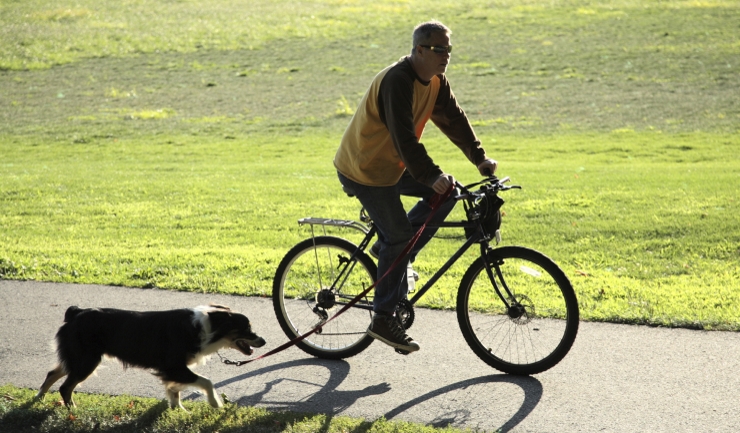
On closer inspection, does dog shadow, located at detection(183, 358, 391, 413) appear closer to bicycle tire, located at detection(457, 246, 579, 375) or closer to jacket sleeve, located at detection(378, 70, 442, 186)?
bicycle tire, located at detection(457, 246, 579, 375)

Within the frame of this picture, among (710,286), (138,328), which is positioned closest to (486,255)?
(138,328)

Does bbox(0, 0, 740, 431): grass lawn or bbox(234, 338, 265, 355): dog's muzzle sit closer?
bbox(234, 338, 265, 355): dog's muzzle

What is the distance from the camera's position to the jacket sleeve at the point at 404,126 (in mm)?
4918

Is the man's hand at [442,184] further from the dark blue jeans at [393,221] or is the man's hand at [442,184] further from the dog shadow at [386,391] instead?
the dog shadow at [386,391]

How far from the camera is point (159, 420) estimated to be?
15.6ft

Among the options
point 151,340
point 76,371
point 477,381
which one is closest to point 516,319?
point 477,381

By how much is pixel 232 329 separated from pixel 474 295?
178 centimetres

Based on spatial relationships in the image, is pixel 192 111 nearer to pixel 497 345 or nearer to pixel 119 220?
pixel 119 220

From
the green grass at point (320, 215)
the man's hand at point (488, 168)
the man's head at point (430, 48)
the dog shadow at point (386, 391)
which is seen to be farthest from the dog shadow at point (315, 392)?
the man's head at point (430, 48)

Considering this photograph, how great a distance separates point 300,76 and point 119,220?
27906 millimetres

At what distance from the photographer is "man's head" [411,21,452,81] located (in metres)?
4.92

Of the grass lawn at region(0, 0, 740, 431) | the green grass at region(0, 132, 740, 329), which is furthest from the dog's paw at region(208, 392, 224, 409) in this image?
the green grass at region(0, 132, 740, 329)

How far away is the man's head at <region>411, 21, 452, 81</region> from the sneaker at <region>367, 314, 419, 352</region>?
1.59 m

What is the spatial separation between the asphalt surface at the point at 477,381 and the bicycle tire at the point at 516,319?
14 cm
